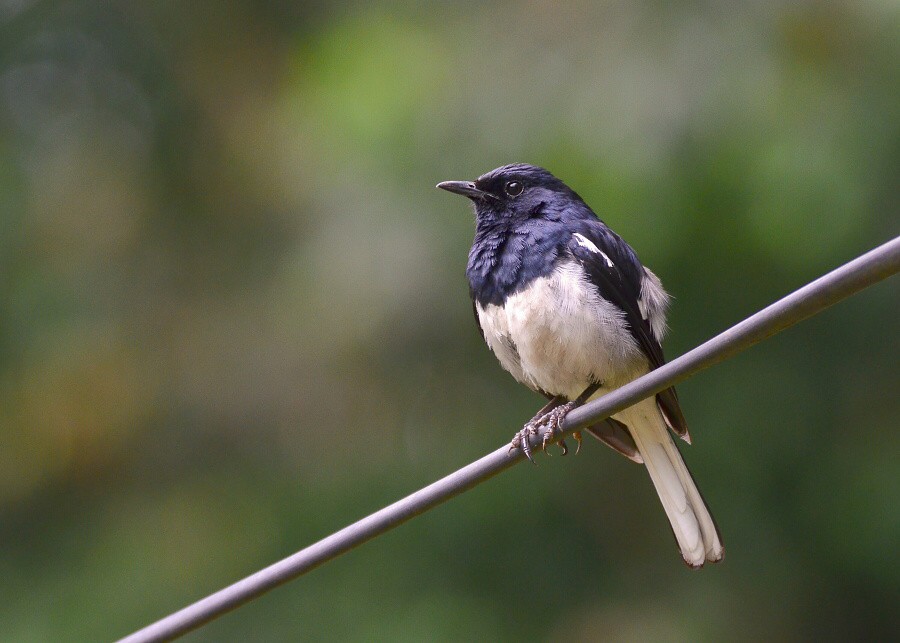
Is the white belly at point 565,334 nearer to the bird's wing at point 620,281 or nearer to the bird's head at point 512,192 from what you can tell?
the bird's wing at point 620,281

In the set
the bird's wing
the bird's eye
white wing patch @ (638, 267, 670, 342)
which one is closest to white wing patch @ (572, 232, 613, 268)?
the bird's wing

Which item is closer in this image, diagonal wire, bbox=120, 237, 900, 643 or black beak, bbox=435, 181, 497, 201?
diagonal wire, bbox=120, 237, 900, 643

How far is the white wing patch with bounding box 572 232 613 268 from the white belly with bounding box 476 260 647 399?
0.32 ft

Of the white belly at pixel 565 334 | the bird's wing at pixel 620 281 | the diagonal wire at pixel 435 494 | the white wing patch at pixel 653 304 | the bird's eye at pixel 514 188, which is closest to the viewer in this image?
the diagonal wire at pixel 435 494

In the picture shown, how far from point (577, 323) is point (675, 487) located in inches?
28.2

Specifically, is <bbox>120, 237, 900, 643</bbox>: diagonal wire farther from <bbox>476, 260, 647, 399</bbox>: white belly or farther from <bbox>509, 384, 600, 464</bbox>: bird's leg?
<bbox>476, 260, 647, 399</bbox>: white belly

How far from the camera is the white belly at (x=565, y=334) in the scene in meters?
3.47

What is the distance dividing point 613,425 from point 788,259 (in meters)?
1.48

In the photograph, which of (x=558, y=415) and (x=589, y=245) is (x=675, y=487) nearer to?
(x=558, y=415)

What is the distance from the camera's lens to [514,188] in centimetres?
400

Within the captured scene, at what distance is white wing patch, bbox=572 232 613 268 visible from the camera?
142 inches

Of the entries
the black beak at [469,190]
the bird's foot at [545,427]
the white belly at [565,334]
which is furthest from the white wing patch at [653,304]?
the black beak at [469,190]

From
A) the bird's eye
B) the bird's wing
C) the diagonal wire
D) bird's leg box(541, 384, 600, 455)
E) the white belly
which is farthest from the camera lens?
the bird's eye

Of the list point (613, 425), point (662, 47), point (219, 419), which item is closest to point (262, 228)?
point (219, 419)
